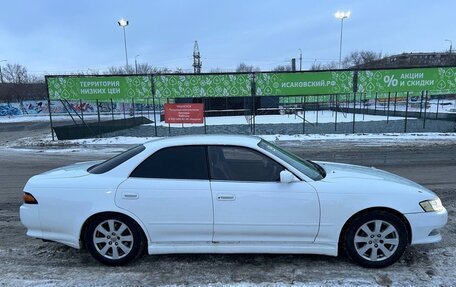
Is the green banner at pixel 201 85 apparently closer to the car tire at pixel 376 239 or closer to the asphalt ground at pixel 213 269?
the asphalt ground at pixel 213 269

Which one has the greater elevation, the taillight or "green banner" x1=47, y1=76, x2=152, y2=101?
"green banner" x1=47, y1=76, x2=152, y2=101

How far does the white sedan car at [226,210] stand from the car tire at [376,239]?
0.03 feet

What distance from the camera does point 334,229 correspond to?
363 centimetres

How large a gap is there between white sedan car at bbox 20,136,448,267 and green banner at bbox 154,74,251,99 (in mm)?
13635

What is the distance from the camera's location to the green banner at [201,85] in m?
17.2

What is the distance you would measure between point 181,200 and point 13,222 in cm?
337

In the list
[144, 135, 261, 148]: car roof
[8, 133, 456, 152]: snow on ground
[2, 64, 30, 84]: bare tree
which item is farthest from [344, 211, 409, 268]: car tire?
[2, 64, 30, 84]: bare tree

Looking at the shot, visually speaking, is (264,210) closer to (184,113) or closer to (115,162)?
(115,162)

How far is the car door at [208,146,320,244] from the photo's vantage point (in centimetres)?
361

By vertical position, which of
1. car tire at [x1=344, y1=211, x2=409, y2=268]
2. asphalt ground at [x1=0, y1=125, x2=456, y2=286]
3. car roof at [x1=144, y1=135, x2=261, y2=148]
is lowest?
asphalt ground at [x1=0, y1=125, x2=456, y2=286]

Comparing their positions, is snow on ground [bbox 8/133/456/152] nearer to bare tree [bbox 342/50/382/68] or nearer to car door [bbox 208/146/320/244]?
car door [bbox 208/146/320/244]

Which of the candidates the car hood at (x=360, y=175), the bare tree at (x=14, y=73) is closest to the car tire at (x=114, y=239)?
the car hood at (x=360, y=175)

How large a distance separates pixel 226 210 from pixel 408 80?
16.4m

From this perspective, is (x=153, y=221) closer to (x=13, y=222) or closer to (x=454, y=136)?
(x=13, y=222)
